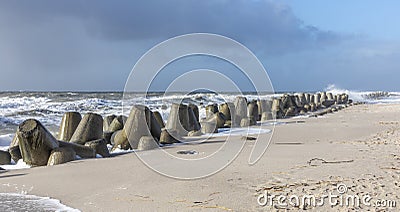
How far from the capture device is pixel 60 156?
4.80m

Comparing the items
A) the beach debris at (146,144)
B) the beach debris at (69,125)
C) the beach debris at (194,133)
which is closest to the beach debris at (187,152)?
the beach debris at (146,144)

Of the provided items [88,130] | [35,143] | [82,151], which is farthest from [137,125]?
[35,143]

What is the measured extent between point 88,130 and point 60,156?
1.32m

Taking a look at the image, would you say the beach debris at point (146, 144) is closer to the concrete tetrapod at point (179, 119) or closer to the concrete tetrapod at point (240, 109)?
the concrete tetrapod at point (179, 119)

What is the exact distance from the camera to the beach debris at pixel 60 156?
4.76 metres

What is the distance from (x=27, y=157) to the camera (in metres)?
4.94

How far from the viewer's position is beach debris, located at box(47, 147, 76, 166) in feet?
15.6

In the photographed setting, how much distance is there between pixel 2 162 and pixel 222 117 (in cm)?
616

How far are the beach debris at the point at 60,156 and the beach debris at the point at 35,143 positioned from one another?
3.2 inches

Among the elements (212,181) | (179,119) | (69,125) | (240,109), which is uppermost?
(240,109)

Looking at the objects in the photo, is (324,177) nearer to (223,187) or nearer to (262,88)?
(223,187)

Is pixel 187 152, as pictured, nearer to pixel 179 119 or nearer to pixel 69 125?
pixel 69 125

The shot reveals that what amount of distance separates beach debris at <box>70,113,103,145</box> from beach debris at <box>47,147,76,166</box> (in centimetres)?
102

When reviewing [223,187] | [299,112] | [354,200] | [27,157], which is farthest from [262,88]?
[299,112]
